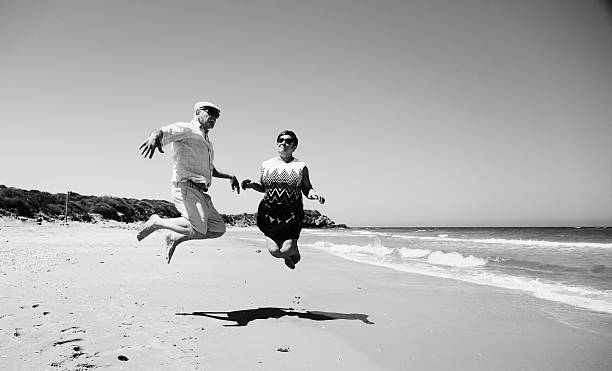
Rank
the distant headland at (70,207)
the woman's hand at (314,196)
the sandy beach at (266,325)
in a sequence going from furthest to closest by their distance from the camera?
the distant headland at (70,207), the woman's hand at (314,196), the sandy beach at (266,325)

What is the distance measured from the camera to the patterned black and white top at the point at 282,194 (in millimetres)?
4578

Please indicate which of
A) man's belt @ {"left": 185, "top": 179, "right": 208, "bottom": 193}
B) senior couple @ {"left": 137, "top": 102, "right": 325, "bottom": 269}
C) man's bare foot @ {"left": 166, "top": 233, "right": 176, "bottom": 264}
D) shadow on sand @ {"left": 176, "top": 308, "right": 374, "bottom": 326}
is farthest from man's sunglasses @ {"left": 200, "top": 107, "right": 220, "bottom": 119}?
shadow on sand @ {"left": 176, "top": 308, "right": 374, "bottom": 326}

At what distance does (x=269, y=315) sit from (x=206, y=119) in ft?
7.82

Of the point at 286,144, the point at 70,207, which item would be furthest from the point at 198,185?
the point at 70,207

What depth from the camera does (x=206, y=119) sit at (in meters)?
4.50

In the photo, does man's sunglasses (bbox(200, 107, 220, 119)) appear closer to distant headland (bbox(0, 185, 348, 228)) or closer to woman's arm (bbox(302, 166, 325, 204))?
woman's arm (bbox(302, 166, 325, 204))

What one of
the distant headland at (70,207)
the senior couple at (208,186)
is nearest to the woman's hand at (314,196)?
the senior couple at (208,186)

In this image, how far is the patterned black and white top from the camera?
458 cm

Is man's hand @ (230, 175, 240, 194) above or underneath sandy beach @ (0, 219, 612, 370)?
above

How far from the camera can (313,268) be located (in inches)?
372

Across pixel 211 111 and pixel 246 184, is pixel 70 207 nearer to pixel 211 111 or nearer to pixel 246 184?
pixel 211 111

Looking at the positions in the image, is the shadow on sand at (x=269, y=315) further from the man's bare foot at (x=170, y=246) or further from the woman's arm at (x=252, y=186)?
the woman's arm at (x=252, y=186)

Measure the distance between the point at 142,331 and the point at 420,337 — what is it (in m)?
2.69

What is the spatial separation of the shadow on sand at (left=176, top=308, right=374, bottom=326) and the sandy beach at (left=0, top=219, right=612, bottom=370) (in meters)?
0.01
